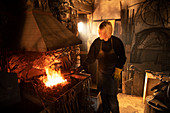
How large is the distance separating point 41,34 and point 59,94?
139cm

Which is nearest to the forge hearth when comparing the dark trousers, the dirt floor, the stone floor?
the dark trousers

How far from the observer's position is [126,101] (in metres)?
4.79

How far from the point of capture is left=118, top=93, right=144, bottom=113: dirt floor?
13.5ft

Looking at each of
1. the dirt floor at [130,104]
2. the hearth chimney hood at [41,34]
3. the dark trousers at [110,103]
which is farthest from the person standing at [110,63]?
the dirt floor at [130,104]

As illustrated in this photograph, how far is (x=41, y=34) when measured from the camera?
2.22 meters

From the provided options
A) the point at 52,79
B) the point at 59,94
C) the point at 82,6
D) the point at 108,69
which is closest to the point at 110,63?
the point at 108,69

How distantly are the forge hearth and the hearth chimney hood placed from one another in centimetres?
103

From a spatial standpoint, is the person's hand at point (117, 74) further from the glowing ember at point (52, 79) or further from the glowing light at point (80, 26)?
the glowing light at point (80, 26)

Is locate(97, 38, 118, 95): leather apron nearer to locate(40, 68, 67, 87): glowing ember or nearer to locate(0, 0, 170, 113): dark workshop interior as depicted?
locate(0, 0, 170, 113): dark workshop interior

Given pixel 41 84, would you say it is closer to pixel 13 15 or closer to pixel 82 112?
pixel 82 112

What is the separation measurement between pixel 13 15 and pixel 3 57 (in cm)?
111

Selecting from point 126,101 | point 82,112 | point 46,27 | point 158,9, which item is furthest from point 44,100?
point 158,9

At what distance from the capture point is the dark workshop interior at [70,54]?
88.4 inches

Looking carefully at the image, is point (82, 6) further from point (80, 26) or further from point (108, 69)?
point (108, 69)
